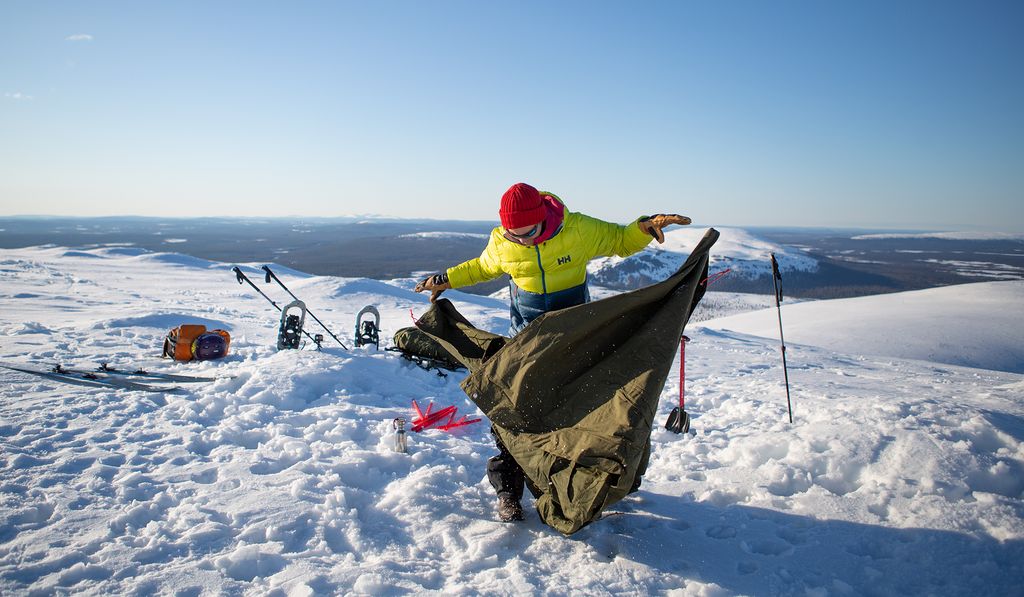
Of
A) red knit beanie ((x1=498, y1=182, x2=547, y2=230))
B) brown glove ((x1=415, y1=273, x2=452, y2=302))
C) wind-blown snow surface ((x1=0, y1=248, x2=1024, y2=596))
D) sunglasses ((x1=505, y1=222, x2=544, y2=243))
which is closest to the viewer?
wind-blown snow surface ((x1=0, y1=248, x2=1024, y2=596))

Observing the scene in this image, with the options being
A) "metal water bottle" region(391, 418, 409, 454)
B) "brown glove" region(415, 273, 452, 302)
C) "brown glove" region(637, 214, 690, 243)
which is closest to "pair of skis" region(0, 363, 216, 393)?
"metal water bottle" region(391, 418, 409, 454)

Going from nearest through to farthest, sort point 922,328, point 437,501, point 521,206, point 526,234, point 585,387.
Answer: point 585,387
point 521,206
point 526,234
point 437,501
point 922,328

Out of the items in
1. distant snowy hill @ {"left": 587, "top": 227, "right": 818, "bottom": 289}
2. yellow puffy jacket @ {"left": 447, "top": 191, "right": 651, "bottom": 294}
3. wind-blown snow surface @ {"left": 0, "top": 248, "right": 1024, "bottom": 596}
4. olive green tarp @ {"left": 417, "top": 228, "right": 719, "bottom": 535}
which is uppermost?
yellow puffy jacket @ {"left": 447, "top": 191, "right": 651, "bottom": 294}

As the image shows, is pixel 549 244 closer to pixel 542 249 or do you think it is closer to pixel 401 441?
pixel 542 249

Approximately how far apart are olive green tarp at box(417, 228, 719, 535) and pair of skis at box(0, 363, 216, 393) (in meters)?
5.21

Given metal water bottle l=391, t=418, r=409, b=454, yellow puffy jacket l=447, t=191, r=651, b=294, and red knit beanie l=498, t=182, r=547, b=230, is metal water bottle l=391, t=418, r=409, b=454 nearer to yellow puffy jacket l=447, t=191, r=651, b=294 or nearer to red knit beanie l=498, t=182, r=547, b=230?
yellow puffy jacket l=447, t=191, r=651, b=294

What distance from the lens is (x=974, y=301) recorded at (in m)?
36.3

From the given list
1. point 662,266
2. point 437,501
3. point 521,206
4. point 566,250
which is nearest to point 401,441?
point 437,501

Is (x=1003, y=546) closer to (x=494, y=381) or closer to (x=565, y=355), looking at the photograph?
(x=565, y=355)

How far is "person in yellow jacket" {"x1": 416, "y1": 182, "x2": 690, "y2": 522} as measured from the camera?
11.7ft

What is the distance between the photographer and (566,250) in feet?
12.4

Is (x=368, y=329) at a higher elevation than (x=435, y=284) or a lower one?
lower

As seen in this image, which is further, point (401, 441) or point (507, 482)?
point (401, 441)

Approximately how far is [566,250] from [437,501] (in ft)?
7.87
